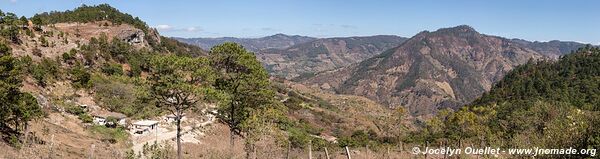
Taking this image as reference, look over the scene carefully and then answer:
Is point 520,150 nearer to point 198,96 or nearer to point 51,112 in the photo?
point 198,96

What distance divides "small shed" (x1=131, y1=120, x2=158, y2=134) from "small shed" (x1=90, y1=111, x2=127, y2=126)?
1.47 metres

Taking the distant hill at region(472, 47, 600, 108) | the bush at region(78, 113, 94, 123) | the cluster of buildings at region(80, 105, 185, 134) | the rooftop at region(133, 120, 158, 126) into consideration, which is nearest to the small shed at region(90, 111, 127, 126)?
the cluster of buildings at region(80, 105, 185, 134)

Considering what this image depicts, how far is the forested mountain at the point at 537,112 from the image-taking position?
1703cm

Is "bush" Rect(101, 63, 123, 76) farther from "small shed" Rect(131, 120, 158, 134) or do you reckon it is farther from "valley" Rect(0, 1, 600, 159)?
"small shed" Rect(131, 120, 158, 134)

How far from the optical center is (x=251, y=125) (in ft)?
86.2

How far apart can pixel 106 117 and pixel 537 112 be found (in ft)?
142

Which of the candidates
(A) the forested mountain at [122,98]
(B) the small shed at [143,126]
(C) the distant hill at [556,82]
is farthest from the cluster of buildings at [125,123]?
(C) the distant hill at [556,82]

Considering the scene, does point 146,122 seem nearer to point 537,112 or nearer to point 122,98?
point 122,98

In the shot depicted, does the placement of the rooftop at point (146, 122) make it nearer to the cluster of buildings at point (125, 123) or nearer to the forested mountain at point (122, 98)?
the cluster of buildings at point (125, 123)

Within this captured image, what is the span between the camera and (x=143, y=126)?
1724 inches

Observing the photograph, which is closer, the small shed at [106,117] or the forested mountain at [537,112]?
the forested mountain at [537,112]

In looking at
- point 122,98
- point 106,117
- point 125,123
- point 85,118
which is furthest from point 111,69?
point 85,118

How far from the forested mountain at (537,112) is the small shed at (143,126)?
2787 cm

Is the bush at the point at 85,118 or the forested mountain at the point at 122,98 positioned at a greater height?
the forested mountain at the point at 122,98
